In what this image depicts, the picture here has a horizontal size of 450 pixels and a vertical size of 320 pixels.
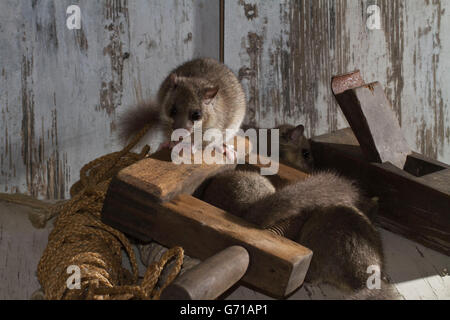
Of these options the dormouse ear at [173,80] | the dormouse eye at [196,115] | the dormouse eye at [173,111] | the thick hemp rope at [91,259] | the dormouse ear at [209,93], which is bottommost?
the thick hemp rope at [91,259]

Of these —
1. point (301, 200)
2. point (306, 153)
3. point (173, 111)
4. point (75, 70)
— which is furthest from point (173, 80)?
point (301, 200)

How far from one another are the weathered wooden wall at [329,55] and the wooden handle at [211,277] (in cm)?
129

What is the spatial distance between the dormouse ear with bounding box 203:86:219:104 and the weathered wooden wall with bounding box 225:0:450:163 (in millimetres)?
290

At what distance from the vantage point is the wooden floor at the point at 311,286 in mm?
1525

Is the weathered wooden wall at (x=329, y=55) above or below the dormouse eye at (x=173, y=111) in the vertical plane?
above

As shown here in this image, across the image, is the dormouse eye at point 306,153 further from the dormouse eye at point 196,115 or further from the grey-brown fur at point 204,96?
the dormouse eye at point 196,115

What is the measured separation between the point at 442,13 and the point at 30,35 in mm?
1835

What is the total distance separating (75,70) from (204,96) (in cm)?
57

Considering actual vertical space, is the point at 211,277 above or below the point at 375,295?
above

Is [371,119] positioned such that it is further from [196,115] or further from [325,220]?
[196,115]

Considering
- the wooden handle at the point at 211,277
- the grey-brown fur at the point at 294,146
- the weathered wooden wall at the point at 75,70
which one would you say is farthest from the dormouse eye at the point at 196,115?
the wooden handle at the point at 211,277

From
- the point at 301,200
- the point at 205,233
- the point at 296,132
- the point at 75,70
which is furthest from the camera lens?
the point at 296,132

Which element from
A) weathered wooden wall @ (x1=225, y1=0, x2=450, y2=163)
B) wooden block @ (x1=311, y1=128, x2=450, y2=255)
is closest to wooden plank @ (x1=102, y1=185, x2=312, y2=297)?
wooden block @ (x1=311, y1=128, x2=450, y2=255)

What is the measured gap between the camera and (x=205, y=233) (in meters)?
1.37
